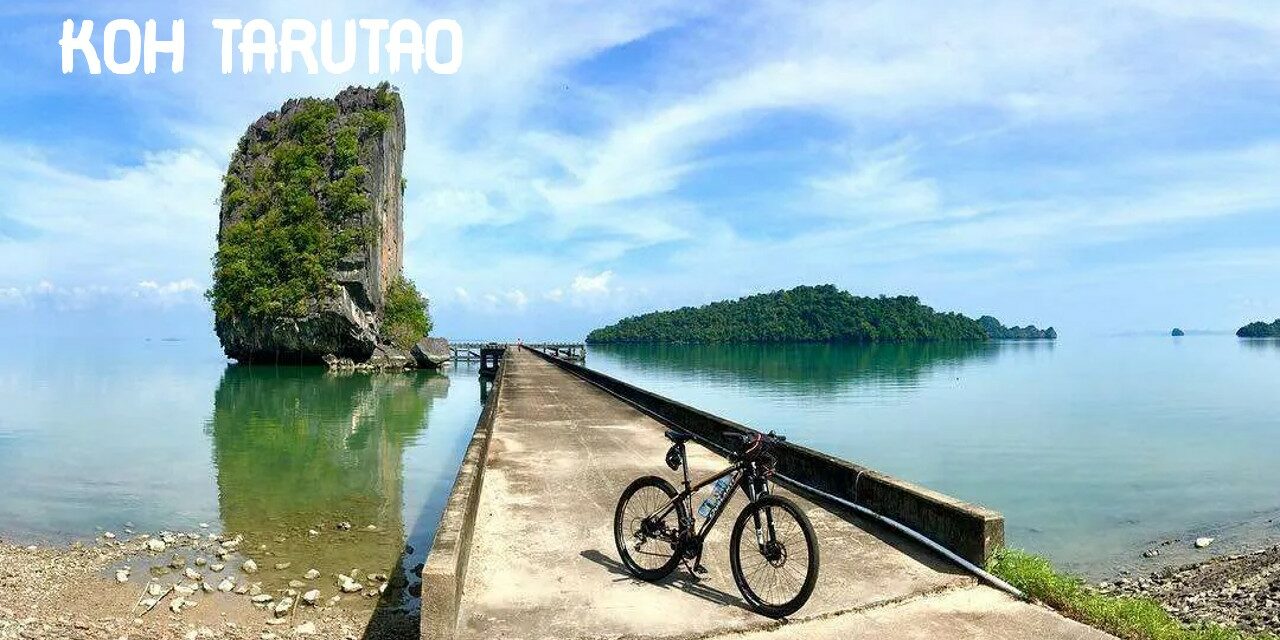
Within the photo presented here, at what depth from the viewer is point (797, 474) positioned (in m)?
9.72

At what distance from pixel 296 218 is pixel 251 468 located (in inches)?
1637

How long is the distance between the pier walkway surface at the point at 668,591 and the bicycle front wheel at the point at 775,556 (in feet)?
0.45

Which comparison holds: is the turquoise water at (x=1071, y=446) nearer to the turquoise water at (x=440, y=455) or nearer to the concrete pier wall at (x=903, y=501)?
the turquoise water at (x=440, y=455)

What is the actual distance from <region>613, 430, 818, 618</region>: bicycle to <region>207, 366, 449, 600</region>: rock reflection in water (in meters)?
4.63

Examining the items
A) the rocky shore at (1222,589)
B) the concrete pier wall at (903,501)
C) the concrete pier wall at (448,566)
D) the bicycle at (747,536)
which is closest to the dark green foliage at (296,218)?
the concrete pier wall at (903,501)

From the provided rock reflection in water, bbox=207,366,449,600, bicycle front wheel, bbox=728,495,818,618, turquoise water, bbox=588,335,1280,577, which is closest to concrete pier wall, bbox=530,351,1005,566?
bicycle front wheel, bbox=728,495,818,618

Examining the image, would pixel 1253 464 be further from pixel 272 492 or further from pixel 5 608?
pixel 5 608

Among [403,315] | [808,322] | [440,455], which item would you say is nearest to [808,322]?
[808,322]

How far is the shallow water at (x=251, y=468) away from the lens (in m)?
12.7

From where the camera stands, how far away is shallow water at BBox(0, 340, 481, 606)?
41.6 feet

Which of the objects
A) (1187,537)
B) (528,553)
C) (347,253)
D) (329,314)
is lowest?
(1187,537)

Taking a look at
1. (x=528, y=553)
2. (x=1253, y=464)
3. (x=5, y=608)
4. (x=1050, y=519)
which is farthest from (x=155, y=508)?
(x=1253, y=464)

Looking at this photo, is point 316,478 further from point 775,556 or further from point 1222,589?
point 1222,589

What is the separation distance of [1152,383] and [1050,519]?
4847 centimetres
